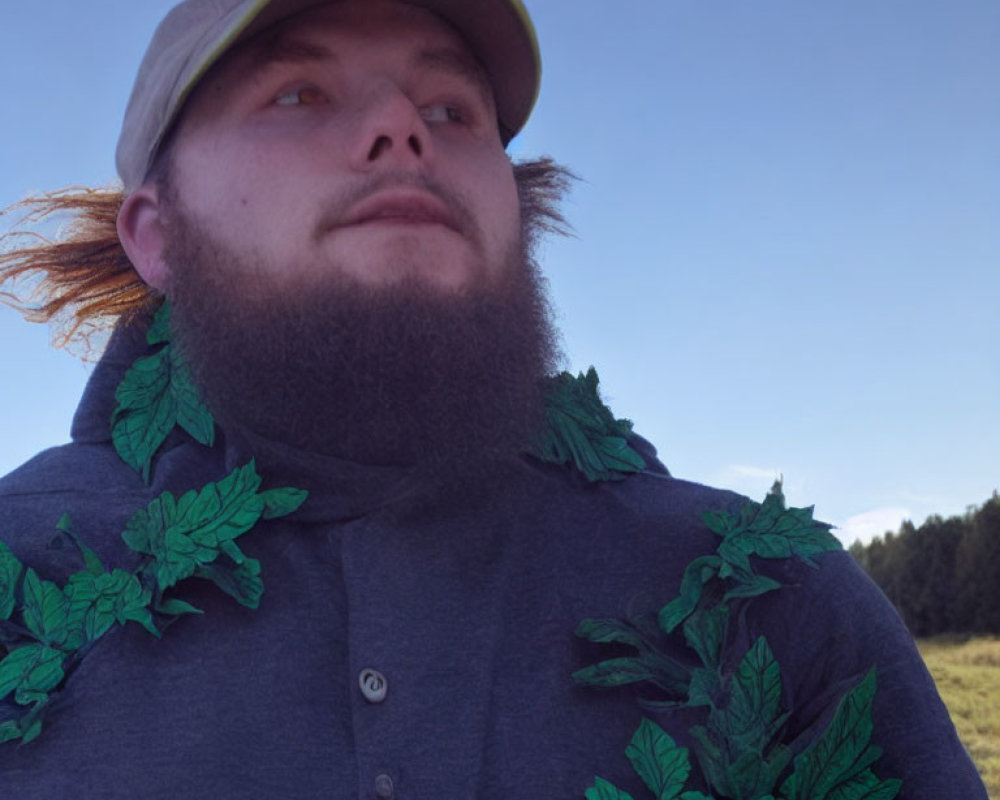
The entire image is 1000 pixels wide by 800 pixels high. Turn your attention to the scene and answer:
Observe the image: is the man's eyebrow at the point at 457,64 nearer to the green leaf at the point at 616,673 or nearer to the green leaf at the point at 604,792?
the green leaf at the point at 616,673

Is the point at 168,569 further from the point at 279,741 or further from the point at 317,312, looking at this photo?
the point at 317,312

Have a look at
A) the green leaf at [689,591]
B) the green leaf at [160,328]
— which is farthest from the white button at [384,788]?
the green leaf at [160,328]

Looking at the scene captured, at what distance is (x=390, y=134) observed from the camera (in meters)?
1.84

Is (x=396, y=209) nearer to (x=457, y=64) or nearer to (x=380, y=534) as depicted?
(x=457, y=64)

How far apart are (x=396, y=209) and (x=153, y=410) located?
0.67 meters

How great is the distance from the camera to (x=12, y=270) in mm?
2613

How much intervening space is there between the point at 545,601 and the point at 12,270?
1653 millimetres

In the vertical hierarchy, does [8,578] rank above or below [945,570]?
below

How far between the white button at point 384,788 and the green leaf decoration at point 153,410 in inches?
29.4

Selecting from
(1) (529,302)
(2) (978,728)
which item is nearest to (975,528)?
(2) (978,728)

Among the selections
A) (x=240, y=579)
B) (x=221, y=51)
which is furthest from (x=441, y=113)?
(x=240, y=579)

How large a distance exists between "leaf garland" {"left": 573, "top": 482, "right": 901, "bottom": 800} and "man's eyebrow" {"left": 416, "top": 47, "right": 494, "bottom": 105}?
101 cm

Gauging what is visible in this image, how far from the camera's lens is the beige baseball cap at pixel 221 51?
A: 1901 mm

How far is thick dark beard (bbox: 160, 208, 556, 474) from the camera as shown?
1854 millimetres
